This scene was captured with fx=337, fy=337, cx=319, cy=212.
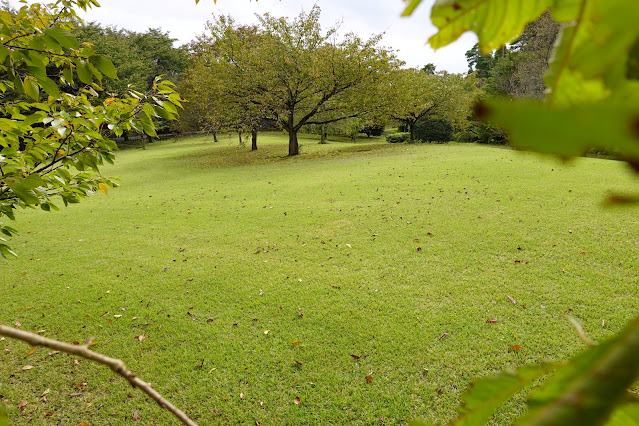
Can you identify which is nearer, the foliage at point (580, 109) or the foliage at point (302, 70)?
the foliage at point (580, 109)

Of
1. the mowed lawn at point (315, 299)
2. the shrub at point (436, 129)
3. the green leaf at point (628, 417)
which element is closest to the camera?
the green leaf at point (628, 417)

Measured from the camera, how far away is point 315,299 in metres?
4.00

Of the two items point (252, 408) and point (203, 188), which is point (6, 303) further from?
point (203, 188)

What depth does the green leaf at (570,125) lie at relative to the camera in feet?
0.29

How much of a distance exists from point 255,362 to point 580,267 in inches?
162

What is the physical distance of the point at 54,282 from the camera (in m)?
4.74

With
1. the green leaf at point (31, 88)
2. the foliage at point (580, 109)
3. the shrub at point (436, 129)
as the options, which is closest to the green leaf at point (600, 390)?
the foliage at point (580, 109)

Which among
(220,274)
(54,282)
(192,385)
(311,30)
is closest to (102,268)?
(54,282)

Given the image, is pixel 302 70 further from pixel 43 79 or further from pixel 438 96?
pixel 43 79

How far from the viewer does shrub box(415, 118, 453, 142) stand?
2008 centimetres

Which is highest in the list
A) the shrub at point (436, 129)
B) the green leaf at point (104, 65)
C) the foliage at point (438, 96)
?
the foliage at point (438, 96)

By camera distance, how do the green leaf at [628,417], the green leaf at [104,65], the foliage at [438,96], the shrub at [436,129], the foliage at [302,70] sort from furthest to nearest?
the shrub at [436,129] → the foliage at [438,96] → the foliage at [302,70] → the green leaf at [104,65] → the green leaf at [628,417]

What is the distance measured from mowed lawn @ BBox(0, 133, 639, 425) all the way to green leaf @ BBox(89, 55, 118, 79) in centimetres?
126

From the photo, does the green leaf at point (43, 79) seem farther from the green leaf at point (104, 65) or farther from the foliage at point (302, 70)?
the foliage at point (302, 70)
